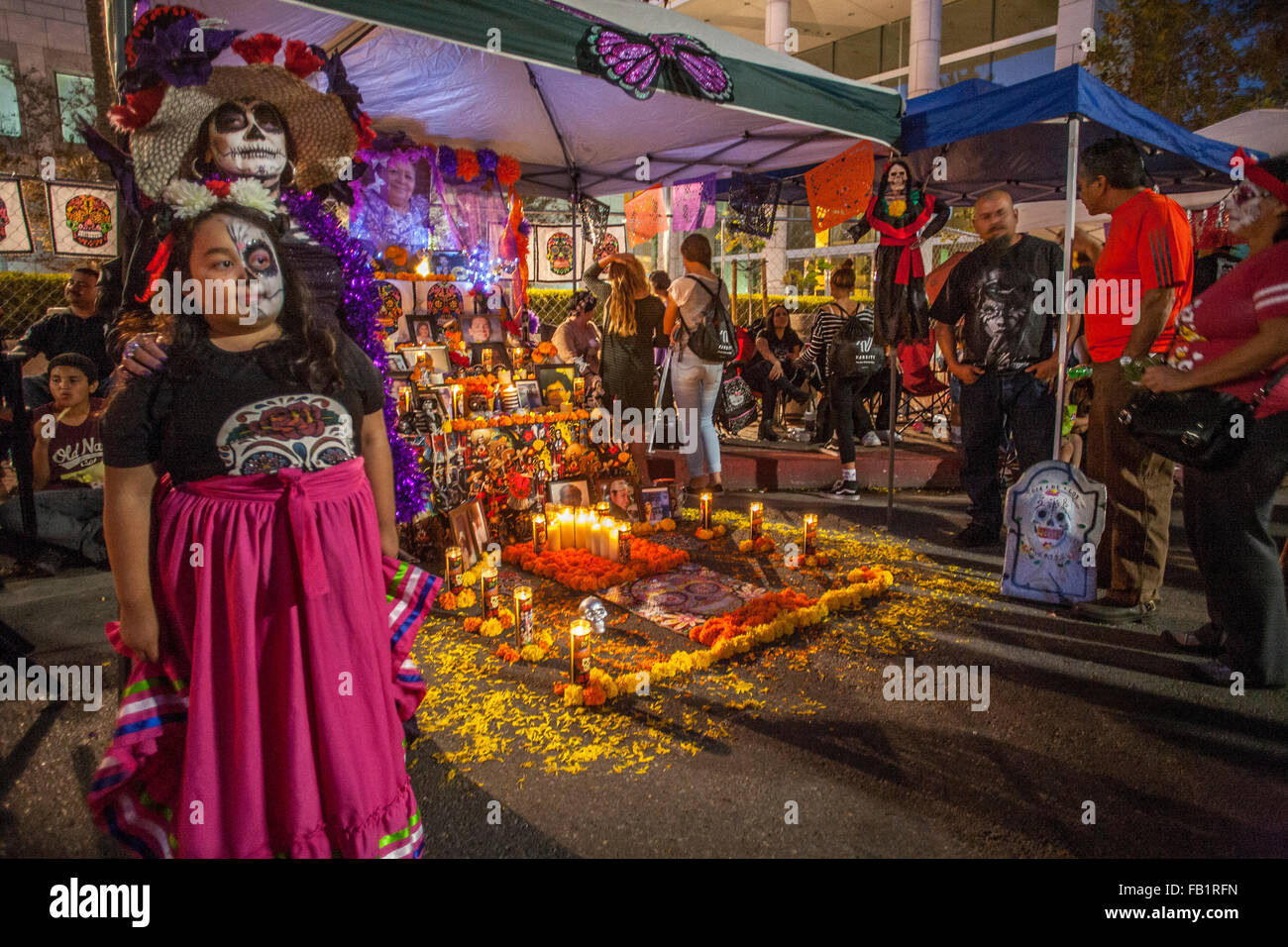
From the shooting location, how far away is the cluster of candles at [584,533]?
5.30 m

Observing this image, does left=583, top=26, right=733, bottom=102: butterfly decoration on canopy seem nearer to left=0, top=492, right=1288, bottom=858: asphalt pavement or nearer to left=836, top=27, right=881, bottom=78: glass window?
left=0, top=492, right=1288, bottom=858: asphalt pavement

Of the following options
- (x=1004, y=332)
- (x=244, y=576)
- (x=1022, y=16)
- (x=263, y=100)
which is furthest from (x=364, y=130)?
(x=1022, y=16)

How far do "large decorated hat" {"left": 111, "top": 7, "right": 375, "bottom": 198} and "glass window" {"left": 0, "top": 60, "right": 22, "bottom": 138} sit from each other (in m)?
19.4

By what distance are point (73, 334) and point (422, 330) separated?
267cm

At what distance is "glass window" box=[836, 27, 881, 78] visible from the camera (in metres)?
21.0

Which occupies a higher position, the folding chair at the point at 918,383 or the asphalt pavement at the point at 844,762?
the folding chair at the point at 918,383

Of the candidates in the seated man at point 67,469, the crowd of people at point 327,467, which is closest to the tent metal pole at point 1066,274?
the crowd of people at point 327,467

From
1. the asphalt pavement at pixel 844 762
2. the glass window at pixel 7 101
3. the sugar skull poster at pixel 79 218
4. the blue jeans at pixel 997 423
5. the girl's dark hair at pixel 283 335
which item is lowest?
the asphalt pavement at pixel 844 762

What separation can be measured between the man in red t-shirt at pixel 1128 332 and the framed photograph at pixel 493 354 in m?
4.16

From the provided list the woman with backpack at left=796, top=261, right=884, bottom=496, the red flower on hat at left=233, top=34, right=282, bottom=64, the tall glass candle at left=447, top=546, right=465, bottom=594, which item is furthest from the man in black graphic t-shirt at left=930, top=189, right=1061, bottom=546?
the red flower on hat at left=233, top=34, right=282, bottom=64

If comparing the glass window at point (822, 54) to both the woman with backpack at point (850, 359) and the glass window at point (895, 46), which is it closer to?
the glass window at point (895, 46)
